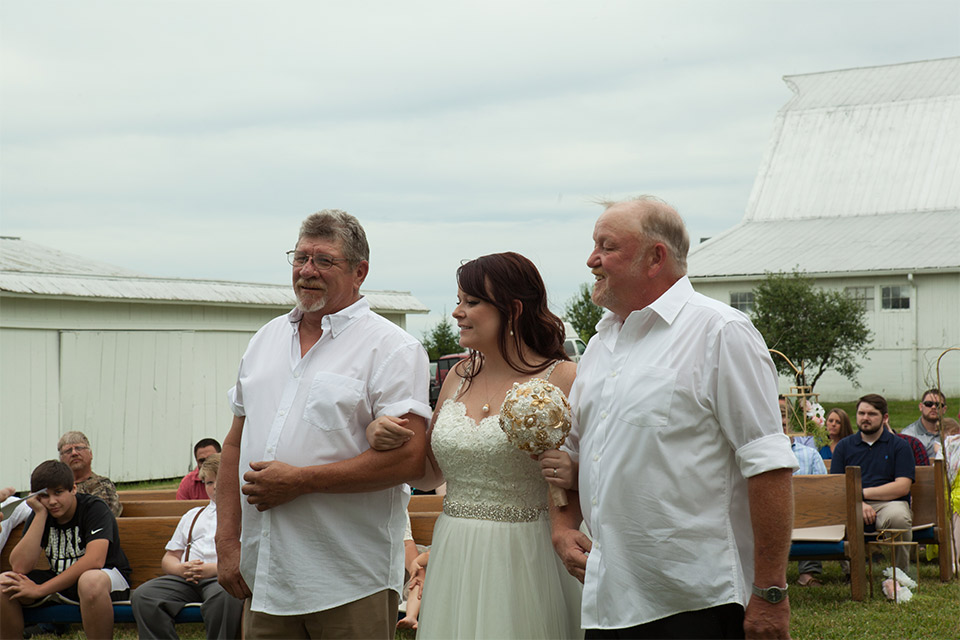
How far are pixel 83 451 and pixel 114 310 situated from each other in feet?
29.6

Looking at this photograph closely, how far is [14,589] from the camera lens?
7328 millimetres

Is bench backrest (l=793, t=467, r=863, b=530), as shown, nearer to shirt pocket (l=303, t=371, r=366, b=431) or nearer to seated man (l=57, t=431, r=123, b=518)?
seated man (l=57, t=431, r=123, b=518)

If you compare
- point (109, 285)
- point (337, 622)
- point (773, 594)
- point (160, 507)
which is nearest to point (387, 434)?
point (337, 622)

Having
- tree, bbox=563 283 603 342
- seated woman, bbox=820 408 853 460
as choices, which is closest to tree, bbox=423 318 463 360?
tree, bbox=563 283 603 342

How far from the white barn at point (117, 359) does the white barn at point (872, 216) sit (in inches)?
703

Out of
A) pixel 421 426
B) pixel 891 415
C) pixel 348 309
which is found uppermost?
pixel 348 309

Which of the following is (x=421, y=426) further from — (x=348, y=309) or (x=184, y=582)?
(x=184, y=582)

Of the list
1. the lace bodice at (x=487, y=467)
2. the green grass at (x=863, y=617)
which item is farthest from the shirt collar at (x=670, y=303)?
the green grass at (x=863, y=617)

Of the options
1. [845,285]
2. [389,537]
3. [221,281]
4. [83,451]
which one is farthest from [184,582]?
[845,285]

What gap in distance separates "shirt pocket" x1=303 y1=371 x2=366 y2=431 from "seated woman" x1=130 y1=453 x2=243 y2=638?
332 cm

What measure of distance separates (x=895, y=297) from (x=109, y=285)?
2232 cm

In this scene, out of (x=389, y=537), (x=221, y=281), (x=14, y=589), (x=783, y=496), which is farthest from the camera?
(x=221, y=281)

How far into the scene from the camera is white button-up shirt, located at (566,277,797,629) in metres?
3.30

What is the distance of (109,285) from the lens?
671 inches
